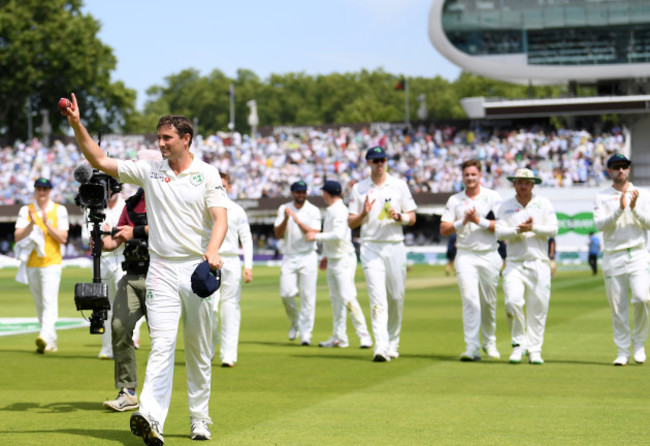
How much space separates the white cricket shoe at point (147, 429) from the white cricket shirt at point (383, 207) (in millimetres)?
6495

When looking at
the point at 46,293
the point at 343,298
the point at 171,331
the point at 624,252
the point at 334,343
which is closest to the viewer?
the point at 171,331

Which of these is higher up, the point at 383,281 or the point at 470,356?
the point at 383,281

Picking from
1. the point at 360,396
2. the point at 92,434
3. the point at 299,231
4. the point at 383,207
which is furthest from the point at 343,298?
the point at 92,434

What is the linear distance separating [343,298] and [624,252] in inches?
183

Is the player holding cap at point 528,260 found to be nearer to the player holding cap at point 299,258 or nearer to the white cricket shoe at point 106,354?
the player holding cap at point 299,258

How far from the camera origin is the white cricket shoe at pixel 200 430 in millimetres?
8305

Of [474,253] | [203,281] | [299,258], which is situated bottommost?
[299,258]

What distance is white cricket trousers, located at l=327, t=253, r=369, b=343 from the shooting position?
16.2 m

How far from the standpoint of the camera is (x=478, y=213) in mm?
13992

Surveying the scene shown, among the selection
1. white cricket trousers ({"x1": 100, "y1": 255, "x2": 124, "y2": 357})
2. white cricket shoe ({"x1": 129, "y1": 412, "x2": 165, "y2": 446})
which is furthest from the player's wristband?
white cricket trousers ({"x1": 100, "y1": 255, "x2": 124, "y2": 357})

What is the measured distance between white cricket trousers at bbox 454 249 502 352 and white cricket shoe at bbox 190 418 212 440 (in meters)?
5.86

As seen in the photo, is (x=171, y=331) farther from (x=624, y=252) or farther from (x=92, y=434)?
(x=624, y=252)

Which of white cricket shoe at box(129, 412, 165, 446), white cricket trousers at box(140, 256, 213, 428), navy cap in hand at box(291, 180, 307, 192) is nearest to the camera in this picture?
white cricket shoe at box(129, 412, 165, 446)

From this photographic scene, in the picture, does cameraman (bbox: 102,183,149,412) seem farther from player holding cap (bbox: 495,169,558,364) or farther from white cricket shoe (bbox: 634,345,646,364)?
white cricket shoe (bbox: 634,345,646,364)
